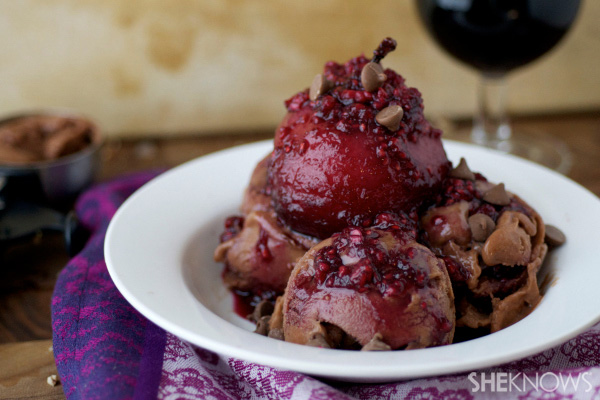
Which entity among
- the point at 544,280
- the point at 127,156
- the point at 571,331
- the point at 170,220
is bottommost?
the point at 127,156

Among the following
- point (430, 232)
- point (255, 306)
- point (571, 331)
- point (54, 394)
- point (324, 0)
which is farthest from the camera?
point (324, 0)

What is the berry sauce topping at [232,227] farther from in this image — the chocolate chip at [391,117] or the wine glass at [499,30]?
the wine glass at [499,30]

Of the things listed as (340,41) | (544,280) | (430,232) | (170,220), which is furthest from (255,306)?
(340,41)

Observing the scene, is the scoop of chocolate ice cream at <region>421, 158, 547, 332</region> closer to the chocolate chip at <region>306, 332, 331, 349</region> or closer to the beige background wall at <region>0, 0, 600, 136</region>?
the chocolate chip at <region>306, 332, 331, 349</region>

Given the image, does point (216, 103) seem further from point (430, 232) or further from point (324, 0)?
point (430, 232)

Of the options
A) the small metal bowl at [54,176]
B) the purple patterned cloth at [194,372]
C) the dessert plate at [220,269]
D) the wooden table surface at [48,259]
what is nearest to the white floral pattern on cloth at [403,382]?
the purple patterned cloth at [194,372]

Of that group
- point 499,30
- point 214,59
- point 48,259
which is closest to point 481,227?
point 499,30
